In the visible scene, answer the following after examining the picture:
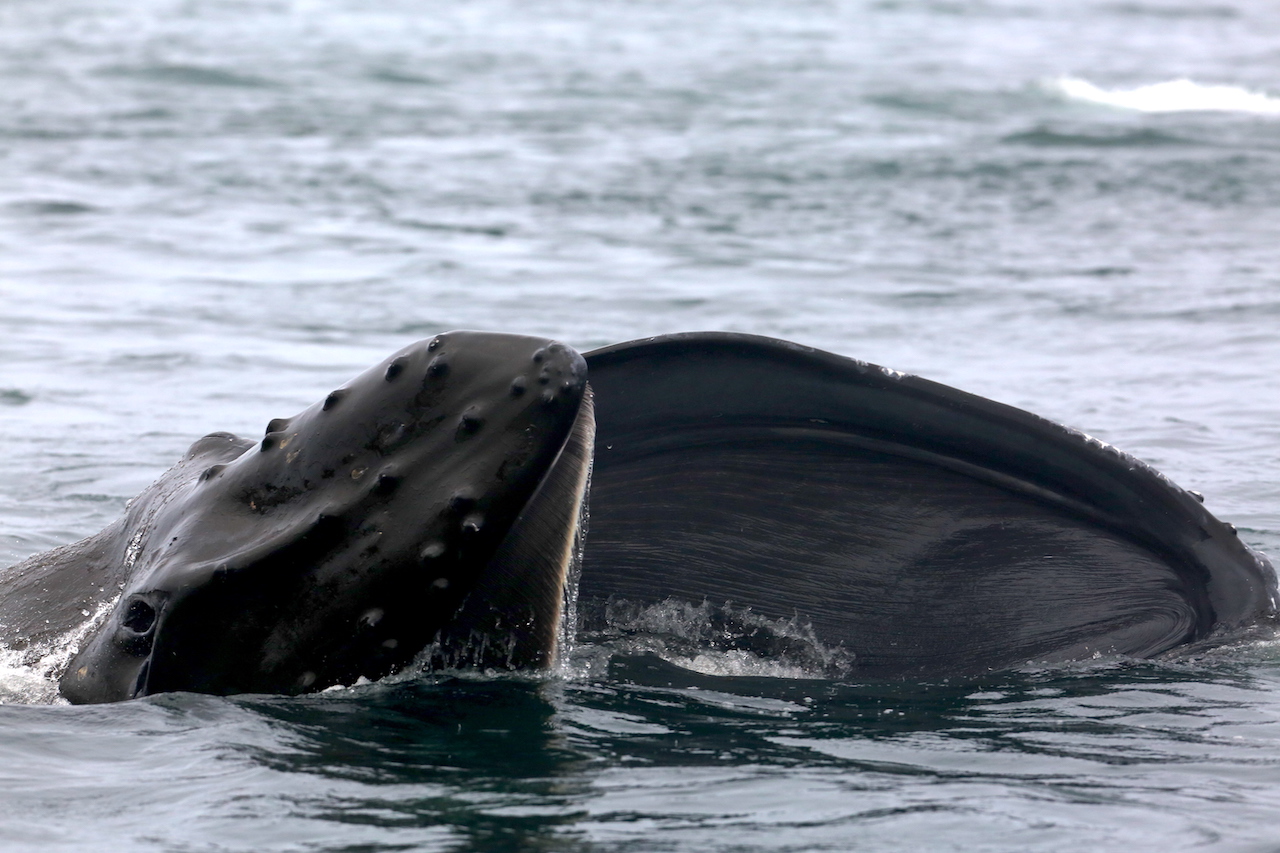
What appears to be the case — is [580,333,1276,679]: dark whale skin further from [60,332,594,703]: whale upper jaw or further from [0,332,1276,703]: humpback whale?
[60,332,594,703]: whale upper jaw

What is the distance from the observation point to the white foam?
93.6ft

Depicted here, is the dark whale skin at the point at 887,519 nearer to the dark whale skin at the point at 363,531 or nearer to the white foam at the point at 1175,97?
the dark whale skin at the point at 363,531

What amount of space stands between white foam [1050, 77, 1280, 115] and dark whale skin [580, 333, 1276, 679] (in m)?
25.0

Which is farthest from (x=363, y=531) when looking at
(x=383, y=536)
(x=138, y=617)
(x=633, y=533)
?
(x=633, y=533)

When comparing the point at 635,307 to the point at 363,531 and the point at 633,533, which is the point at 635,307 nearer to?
the point at 633,533

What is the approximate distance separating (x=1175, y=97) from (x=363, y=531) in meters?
28.9

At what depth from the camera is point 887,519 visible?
4.88 meters

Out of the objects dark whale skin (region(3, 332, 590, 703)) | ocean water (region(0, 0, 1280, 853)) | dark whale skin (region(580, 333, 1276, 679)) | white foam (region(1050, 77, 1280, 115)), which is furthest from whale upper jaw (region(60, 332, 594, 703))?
white foam (region(1050, 77, 1280, 115))

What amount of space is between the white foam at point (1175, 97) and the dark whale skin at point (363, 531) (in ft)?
85.4

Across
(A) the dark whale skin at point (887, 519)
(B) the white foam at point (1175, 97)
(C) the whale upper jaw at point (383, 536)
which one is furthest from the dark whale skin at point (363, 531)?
(B) the white foam at point (1175, 97)

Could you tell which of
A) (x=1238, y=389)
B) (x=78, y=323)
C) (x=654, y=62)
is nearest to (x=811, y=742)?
(x=1238, y=389)

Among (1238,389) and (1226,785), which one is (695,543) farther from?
(1238,389)

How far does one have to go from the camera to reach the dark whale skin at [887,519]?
4719 millimetres

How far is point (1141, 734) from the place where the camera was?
4.54 m
